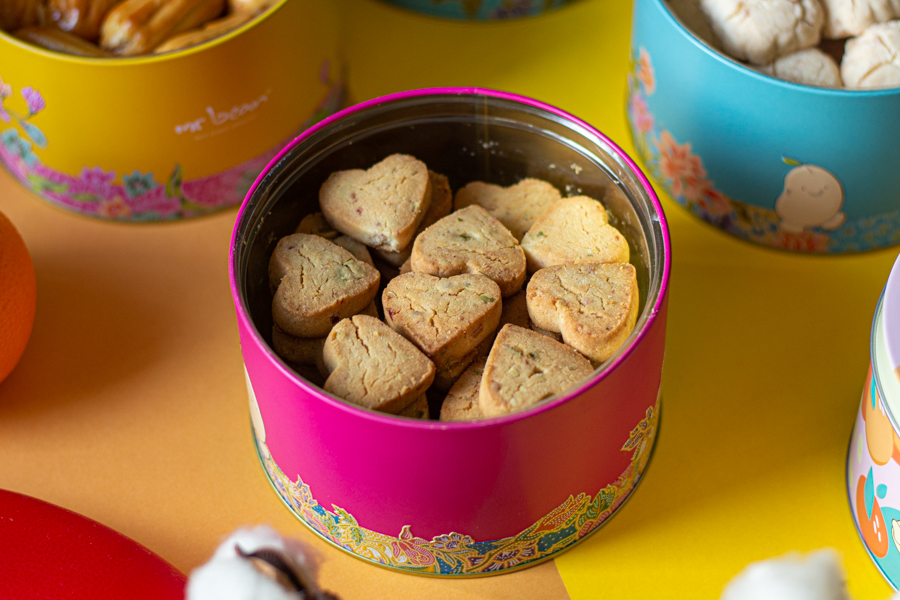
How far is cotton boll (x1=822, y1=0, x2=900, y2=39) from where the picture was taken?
78cm

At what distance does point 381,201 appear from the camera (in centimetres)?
72

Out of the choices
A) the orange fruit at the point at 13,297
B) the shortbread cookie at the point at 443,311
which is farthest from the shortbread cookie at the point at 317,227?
the orange fruit at the point at 13,297

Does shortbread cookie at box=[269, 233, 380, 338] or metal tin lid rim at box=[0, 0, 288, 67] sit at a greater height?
metal tin lid rim at box=[0, 0, 288, 67]

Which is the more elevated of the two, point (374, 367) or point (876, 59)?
point (876, 59)

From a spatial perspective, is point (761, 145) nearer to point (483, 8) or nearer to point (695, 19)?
point (695, 19)

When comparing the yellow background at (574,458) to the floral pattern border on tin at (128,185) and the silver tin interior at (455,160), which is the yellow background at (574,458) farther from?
the silver tin interior at (455,160)

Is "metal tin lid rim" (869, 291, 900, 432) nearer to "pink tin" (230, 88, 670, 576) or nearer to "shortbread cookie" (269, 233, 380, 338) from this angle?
"pink tin" (230, 88, 670, 576)

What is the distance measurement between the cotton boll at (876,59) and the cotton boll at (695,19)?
116 mm

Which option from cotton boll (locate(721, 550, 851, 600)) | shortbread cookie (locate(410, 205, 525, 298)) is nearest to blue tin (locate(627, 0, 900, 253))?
shortbread cookie (locate(410, 205, 525, 298))

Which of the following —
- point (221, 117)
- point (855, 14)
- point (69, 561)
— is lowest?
point (69, 561)

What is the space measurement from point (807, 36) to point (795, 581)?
57 centimetres

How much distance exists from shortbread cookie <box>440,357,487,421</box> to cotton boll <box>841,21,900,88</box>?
43cm

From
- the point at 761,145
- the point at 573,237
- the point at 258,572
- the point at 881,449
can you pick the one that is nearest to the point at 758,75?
the point at 761,145

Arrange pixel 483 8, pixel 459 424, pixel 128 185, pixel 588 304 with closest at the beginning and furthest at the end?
pixel 459 424
pixel 588 304
pixel 128 185
pixel 483 8
